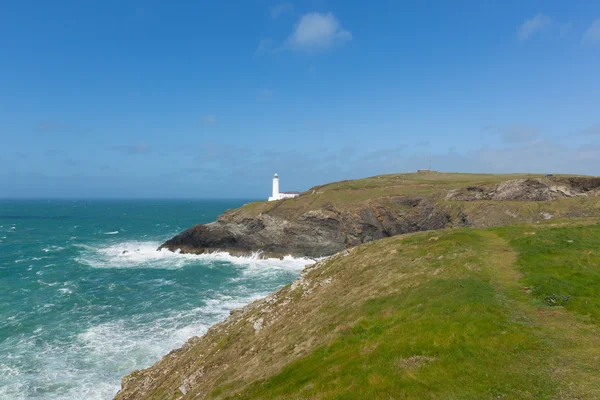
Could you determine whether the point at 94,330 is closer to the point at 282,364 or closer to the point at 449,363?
the point at 282,364

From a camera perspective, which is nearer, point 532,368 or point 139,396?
point 532,368

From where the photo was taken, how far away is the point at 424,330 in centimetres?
1478

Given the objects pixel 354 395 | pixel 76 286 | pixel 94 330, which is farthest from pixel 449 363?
pixel 76 286

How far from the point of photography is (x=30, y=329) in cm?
3897

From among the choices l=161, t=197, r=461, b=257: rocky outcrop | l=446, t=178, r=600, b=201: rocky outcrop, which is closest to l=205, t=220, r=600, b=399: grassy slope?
l=161, t=197, r=461, b=257: rocky outcrop

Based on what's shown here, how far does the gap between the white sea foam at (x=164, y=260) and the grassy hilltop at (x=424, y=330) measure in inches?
1592

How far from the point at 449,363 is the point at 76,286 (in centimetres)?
6116

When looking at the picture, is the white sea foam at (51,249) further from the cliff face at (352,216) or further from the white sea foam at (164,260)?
the cliff face at (352,216)

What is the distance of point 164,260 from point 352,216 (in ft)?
144

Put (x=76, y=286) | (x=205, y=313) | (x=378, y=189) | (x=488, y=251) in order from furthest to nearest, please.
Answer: (x=378, y=189) < (x=76, y=286) < (x=205, y=313) < (x=488, y=251)

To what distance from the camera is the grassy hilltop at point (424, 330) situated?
38.5 ft

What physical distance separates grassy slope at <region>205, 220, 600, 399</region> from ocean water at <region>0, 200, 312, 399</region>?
1712cm

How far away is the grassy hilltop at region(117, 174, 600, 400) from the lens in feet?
38.5

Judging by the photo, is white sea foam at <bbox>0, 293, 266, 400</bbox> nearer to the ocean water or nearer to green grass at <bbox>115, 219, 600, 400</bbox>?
the ocean water
